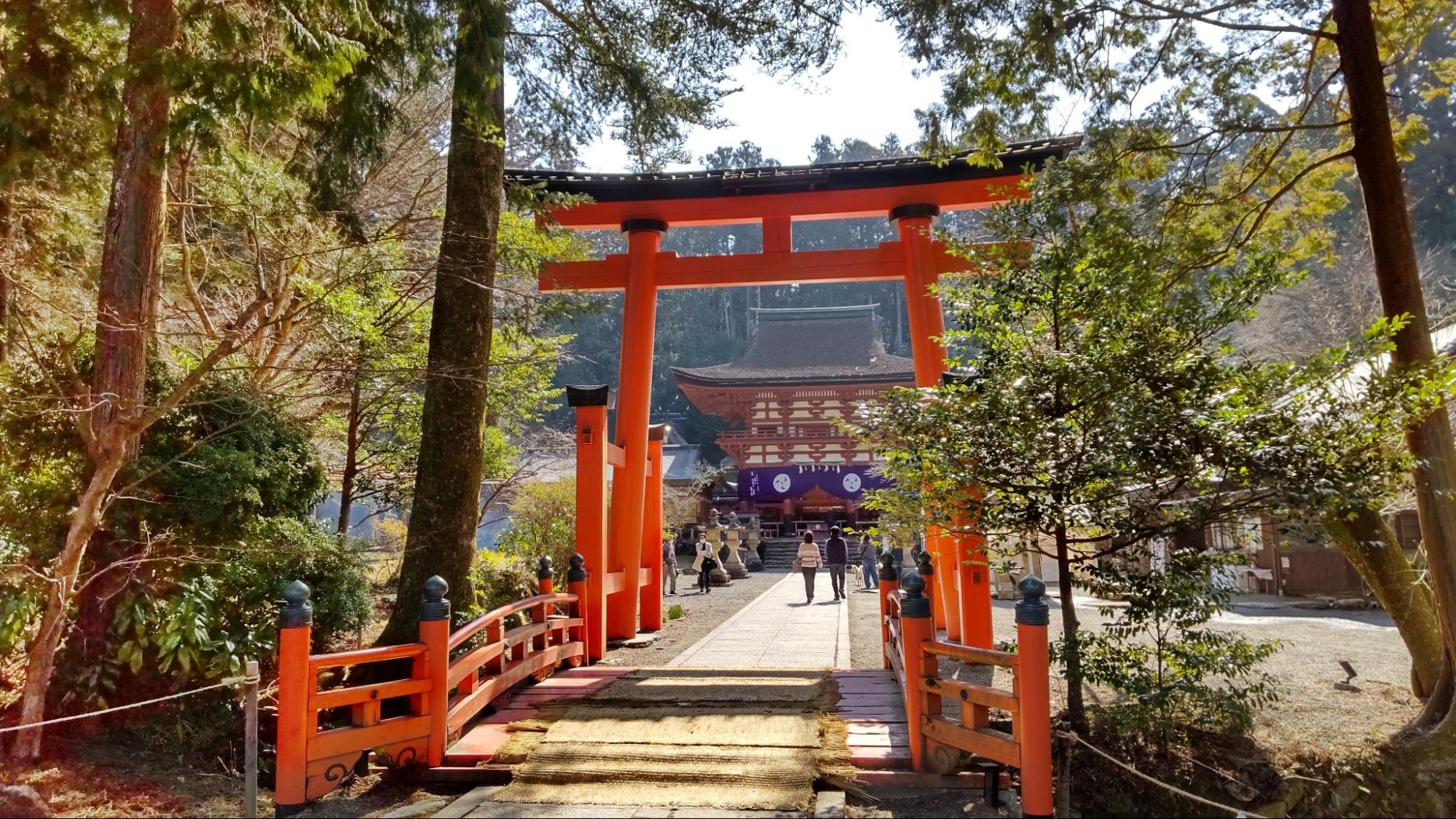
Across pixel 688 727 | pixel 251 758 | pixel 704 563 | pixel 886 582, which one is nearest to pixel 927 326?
pixel 886 582

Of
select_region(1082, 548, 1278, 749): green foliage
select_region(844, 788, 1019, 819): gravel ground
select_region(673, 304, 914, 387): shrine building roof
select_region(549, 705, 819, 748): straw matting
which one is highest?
select_region(673, 304, 914, 387): shrine building roof

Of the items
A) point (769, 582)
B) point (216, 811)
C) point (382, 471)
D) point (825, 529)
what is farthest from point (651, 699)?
point (825, 529)

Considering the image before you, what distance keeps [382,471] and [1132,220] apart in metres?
7.64

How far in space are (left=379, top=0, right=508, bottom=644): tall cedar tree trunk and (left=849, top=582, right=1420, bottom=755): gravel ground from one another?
3.86 metres

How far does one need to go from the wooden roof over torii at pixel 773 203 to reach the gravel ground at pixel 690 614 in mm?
3663

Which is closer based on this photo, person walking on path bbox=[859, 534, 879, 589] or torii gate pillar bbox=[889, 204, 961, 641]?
torii gate pillar bbox=[889, 204, 961, 641]

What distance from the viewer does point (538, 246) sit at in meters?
8.60

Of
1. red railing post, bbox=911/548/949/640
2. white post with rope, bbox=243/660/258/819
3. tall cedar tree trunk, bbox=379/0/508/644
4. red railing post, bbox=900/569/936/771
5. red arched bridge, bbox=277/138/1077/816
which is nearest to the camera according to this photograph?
white post with rope, bbox=243/660/258/819

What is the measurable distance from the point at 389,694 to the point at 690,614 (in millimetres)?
8331

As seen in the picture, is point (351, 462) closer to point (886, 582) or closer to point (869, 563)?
point (886, 582)

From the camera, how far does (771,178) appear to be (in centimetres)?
920

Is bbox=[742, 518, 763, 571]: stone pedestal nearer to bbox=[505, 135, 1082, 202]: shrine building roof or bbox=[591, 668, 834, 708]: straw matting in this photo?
bbox=[505, 135, 1082, 202]: shrine building roof

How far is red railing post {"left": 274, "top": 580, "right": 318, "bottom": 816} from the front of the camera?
399 cm

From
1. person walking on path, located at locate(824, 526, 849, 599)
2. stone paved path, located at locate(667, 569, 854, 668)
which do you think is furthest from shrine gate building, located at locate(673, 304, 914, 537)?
stone paved path, located at locate(667, 569, 854, 668)
